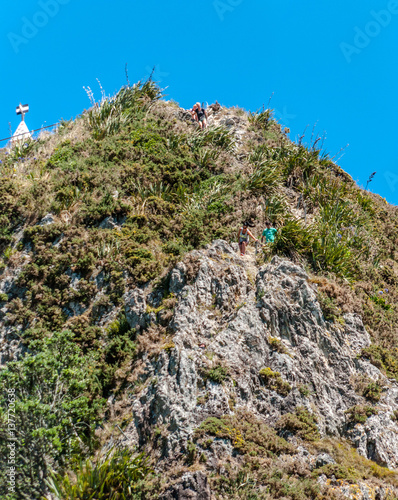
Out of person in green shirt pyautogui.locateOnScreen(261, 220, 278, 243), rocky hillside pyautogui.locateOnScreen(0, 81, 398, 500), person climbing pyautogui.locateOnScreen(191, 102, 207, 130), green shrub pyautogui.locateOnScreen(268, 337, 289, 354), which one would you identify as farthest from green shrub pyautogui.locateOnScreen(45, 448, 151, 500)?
person climbing pyautogui.locateOnScreen(191, 102, 207, 130)

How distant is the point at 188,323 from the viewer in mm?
10570

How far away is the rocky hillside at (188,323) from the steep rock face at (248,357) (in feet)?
0.13

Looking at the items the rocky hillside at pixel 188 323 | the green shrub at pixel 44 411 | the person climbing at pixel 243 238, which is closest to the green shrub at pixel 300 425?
the rocky hillside at pixel 188 323

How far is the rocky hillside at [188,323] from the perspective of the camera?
26.0 feet

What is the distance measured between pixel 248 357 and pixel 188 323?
1.62 metres

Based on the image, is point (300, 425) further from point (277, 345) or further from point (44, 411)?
point (44, 411)

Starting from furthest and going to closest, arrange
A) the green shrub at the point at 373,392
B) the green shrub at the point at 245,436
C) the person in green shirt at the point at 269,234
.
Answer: the person in green shirt at the point at 269,234 < the green shrub at the point at 373,392 < the green shrub at the point at 245,436

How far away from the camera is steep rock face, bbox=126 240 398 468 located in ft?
29.6

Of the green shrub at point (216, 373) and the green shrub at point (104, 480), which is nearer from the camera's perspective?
the green shrub at point (104, 480)

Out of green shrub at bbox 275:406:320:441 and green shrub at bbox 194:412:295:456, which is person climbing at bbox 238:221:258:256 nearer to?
green shrub at bbox 275:406:320:441

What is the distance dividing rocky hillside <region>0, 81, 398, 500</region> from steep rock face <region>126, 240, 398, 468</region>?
0.13 ft

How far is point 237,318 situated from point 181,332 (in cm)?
149

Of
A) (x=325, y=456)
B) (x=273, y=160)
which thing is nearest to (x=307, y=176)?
(x=273, y=160)

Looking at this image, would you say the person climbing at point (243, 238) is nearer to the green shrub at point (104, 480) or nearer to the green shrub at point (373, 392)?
the green shrub at point (373, 392)
